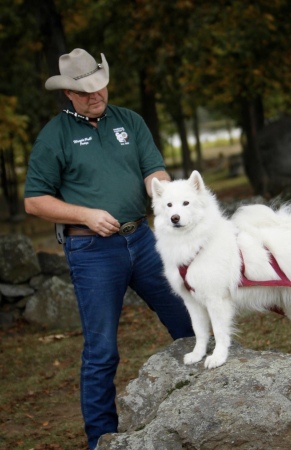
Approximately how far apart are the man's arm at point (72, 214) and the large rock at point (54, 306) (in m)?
5.83

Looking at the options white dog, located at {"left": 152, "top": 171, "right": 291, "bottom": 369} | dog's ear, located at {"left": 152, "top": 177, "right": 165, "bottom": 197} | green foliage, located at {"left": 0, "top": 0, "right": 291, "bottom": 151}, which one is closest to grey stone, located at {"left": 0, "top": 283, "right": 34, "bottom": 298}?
green foliage, located at {"left": 0, "top": 0, "right": 291, "bottom": 151}

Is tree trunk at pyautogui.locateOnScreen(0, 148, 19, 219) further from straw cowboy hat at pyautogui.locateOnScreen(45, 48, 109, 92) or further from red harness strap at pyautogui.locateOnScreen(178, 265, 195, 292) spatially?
red harness strap at pyautogui.locateOnScreen(178, 265, 195, 292)

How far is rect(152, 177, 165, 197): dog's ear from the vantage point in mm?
5305

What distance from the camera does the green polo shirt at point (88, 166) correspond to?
561 centimetres

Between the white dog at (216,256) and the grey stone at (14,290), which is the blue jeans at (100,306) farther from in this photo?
the grey stone at (14,290)

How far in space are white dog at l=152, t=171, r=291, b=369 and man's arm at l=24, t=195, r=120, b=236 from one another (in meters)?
0.33

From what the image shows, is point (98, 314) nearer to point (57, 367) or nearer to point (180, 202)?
point (180, 202)

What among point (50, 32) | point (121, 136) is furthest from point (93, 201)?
point (50, 32)

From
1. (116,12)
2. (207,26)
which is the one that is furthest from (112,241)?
(116,12)

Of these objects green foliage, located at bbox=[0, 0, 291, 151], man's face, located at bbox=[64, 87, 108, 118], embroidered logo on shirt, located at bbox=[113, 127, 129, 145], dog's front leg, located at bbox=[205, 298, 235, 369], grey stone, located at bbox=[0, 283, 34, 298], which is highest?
green foliage, located at bbox=[0, 0, 291, 151]

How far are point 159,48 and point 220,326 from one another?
40.5ft

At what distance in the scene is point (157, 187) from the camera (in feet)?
17.5

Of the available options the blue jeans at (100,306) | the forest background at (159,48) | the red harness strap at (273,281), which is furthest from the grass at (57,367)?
the forest background at (159,48)

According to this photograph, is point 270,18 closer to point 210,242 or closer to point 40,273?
point 40,273
